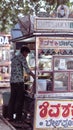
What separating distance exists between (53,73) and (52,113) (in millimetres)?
769

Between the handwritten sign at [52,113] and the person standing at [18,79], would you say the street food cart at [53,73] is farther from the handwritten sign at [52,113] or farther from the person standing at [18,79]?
the person standing at [18,79]

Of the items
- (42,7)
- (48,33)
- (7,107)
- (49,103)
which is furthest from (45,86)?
(42,7)

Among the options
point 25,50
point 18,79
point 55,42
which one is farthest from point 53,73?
point 18,79

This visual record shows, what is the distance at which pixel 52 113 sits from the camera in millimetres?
9562

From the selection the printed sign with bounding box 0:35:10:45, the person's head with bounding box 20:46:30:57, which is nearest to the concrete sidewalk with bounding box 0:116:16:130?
the person's head with bounding box 20:46:30:57

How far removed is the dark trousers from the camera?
1067cm

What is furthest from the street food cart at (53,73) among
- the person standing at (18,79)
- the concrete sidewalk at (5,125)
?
the concrete sidewalk at (5,125)

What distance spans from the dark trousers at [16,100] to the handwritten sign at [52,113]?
125 cm

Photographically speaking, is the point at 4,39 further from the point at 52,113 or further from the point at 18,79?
the point at 52,113

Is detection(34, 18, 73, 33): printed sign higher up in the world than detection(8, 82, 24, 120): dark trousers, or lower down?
higher up

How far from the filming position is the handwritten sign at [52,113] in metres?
9.48

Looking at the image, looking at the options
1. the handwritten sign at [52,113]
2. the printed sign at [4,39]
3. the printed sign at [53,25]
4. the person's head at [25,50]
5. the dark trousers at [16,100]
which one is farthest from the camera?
the printed sign at [4,39]

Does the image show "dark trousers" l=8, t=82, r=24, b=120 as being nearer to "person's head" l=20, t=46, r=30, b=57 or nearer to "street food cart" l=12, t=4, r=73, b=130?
"person's head" l=20, t=46, r=30, b=57

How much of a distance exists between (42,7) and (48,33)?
25.9 ft
